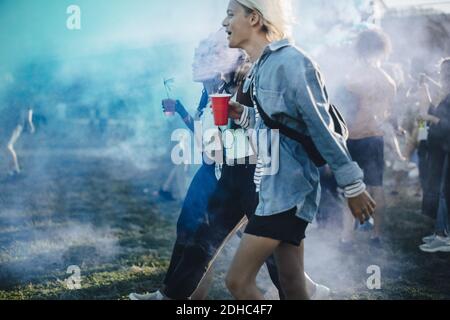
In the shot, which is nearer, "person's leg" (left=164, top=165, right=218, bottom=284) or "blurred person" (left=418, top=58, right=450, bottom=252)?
"person's leg" (left=164, top=165, right=218, bottom=284)

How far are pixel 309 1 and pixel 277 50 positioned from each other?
271 cm

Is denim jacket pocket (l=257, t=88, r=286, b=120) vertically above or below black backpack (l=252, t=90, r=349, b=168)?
above

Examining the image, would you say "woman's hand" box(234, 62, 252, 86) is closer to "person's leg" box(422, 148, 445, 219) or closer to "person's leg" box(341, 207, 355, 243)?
"person's leg" box(341, 207, 355, 243)

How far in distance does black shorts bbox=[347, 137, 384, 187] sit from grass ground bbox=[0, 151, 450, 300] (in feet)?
1.87

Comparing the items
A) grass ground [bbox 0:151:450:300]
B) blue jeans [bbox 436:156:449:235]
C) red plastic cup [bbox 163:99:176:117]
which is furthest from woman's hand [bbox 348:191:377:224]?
blue jeans [bbox 436:156:449:235]

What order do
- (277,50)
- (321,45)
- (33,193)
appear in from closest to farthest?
(277,50) → (321,45) → (33,193)

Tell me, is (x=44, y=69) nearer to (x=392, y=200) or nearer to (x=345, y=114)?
(x=345, y=114)

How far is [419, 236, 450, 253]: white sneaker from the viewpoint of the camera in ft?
14.8

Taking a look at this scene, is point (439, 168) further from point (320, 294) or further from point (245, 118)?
point (245, 118)

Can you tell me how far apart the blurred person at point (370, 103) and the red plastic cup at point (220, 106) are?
2.33 m

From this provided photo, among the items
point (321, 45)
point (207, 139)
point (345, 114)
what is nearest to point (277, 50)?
point (207, 139)

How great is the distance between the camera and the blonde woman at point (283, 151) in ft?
7.67
